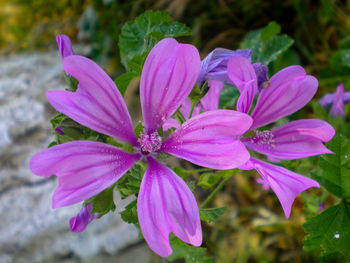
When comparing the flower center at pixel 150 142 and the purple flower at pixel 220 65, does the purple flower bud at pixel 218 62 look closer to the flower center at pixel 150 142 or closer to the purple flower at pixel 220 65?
the purple flower at pixel 220 65

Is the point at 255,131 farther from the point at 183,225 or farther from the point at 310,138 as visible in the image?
the point at 183,225

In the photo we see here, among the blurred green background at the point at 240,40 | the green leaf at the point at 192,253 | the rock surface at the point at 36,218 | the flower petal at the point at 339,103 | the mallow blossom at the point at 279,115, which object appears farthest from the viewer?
the blurred green background at the point at 240,40

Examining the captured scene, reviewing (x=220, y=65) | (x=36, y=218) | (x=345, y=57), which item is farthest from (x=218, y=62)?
(x=36, y=218)

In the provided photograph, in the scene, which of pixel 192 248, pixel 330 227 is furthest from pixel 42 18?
pixel 330 227

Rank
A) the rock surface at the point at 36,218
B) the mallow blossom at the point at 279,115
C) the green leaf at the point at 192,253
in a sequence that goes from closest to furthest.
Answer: the mallow blossom at the point at 279,115, the green leaf at the point at 192,253, the rock surface at the point at 36,218

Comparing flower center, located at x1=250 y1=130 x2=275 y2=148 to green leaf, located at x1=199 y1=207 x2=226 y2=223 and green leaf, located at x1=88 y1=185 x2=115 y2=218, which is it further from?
green leaf, located at x1=88 y1=185 x2=115 y2=218

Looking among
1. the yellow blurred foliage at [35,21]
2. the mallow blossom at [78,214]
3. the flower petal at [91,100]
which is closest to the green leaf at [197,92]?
the flower petal at [91,100]

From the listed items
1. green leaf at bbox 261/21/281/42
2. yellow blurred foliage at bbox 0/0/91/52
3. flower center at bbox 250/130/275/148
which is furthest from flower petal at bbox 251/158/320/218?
yellow blurred foliage at bbox 0/0/91/52
